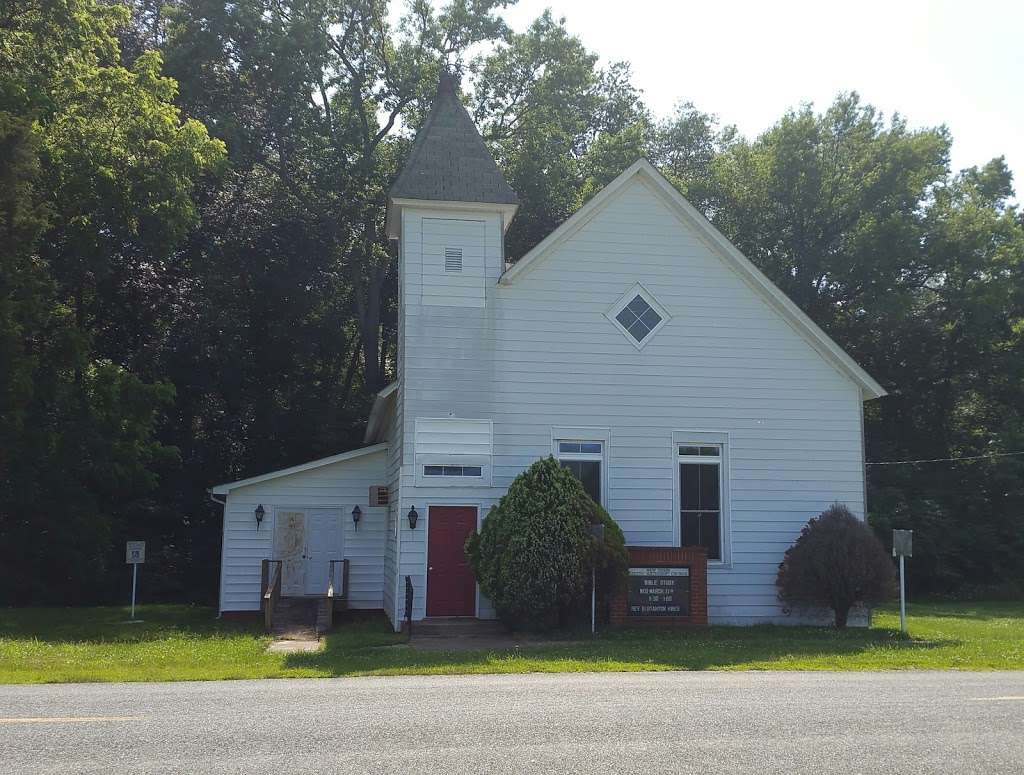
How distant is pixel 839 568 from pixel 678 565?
2840 mm

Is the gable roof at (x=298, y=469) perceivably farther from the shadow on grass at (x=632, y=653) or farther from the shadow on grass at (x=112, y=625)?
the shadow on grass at (x=632, y=653)

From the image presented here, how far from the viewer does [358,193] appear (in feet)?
109

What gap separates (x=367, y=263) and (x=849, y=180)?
17.7m

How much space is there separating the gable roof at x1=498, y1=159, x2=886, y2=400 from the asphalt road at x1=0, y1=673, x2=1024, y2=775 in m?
9.10

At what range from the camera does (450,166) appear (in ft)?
61.5

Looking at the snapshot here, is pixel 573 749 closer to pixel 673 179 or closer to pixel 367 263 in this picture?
pixel 367 263

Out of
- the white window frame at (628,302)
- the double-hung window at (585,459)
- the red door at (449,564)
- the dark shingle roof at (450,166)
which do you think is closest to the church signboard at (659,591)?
the double-hung window at (585,459)

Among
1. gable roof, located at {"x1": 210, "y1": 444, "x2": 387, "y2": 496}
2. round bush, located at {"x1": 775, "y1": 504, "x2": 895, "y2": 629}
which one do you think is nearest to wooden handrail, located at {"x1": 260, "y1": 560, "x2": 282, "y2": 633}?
gable roof, located at {"x1": 210, "y1": 444, "x2": 387, "y2": 496}

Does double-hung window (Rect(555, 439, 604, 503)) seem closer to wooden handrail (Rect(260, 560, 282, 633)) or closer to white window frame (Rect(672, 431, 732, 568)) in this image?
white window frame (Rect(672, 431, 732, 568))

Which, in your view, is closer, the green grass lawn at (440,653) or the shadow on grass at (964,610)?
the green grass lawn at (440,653)

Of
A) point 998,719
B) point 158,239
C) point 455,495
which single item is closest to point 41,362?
point 158,239

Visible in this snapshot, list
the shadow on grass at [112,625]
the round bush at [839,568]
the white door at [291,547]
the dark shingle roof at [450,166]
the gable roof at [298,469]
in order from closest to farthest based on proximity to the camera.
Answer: the round bush at [839,568] < the shadow on grass at [112,625] < the dark shingle roof at [450,166] < the gable roof at [298,469] < the white door at [291,547]

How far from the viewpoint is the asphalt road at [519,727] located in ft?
21.8

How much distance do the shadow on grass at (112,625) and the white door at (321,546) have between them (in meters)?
1.84
